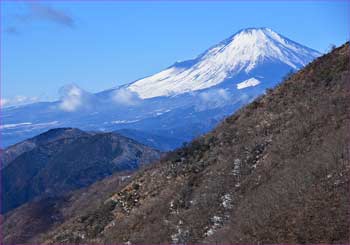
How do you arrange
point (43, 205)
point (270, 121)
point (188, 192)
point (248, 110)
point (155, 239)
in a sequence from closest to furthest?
point (155, 239) < point (188, 192) < point (270, 121) < point (248, 110) < point (43, 205)

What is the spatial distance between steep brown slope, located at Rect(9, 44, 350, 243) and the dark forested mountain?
117m

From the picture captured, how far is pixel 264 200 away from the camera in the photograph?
17750 mm

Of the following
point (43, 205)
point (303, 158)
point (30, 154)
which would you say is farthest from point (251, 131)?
point (30, 154)

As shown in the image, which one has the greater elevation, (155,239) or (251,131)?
(251,131)

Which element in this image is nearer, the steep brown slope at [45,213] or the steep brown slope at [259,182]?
the steep brown slope at [259,182]

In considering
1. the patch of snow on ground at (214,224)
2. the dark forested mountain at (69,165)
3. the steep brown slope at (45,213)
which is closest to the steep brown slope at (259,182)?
A: the patch of snow on ground at (214,224)

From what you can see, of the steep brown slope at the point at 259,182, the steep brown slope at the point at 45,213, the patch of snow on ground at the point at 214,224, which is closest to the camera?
the steep brown slope at the point at 259,182

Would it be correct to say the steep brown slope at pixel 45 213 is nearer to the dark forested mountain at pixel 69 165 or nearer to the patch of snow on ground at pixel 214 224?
the patch of snow on ground at pixel 214 224

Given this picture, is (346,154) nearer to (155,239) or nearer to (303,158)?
(303,158)

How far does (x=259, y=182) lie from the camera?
2039 centimetres

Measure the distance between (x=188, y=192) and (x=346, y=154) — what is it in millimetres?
7813

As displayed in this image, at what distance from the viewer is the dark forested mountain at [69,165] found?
15238 cm

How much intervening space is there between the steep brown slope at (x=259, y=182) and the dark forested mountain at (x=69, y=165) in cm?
11750

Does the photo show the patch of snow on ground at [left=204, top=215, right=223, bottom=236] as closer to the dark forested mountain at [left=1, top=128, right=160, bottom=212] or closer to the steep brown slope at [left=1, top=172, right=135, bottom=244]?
the steep brown slope at [left=1, top=172, right=135, bottom=244]
